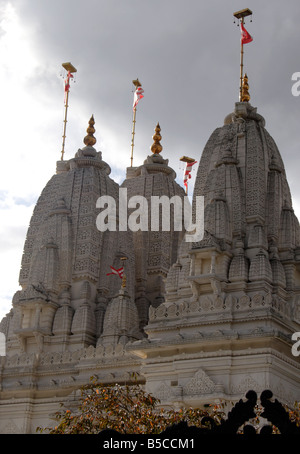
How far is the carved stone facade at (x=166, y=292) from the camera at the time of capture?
27156mm

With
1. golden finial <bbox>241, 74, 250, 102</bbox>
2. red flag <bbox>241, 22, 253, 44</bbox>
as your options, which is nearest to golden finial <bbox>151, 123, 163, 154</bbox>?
golden finial <bbox>241, 74, 250, 102</bbox>

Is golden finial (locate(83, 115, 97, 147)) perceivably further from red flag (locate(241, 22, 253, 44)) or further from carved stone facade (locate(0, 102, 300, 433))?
red flag (locate(241, 22, 253, 44))

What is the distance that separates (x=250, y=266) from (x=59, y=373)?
427 inches

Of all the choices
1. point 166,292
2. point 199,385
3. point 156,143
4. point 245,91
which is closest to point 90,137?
point 156,143

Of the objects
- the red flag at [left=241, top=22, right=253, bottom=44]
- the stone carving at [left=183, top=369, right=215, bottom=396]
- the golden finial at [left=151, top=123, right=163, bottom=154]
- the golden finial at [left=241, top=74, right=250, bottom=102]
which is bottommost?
the stone carving at [left=183, top=369, right=215, bottom=396]

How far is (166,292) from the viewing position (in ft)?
105

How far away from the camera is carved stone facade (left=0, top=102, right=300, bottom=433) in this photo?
27156 millimetres

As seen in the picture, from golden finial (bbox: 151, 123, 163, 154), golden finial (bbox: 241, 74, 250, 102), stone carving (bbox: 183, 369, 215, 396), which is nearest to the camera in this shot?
stone carving (bbox: 183, 369, 215, 396)

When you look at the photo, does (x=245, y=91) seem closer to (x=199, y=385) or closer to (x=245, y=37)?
(x=245, y=37)

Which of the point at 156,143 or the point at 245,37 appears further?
the point at 156,143

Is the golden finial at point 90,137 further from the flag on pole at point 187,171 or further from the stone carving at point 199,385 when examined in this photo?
the stone carving at point 199,385

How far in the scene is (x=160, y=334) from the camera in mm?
29094

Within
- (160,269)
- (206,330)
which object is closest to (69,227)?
(160,269)

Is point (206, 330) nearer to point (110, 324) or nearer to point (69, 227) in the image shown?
point (110, 324)
